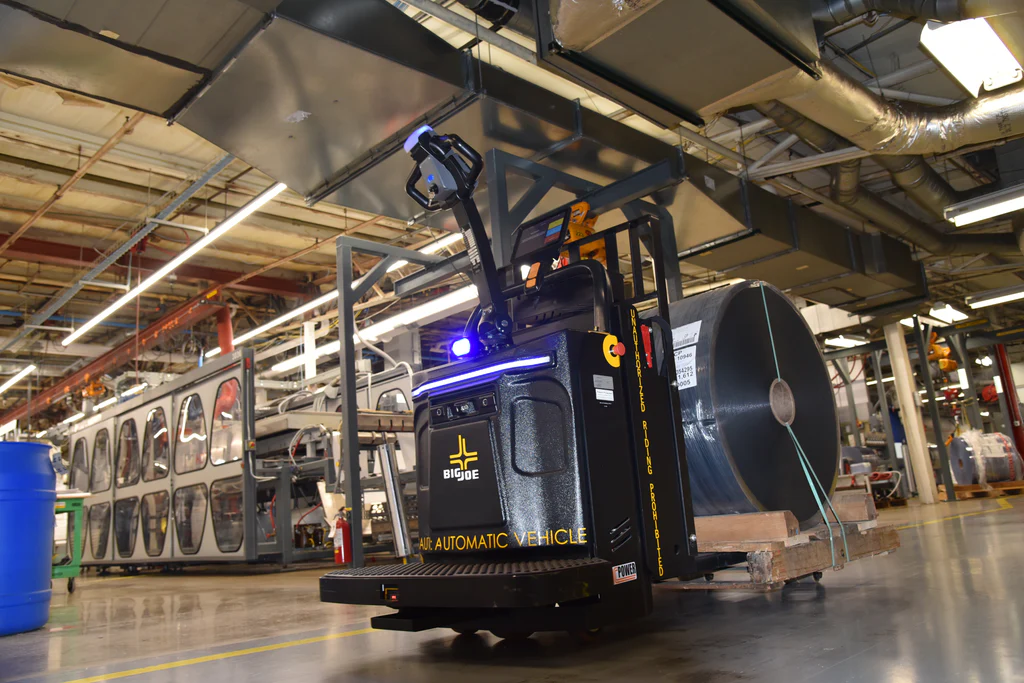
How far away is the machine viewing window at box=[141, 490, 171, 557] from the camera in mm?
10945

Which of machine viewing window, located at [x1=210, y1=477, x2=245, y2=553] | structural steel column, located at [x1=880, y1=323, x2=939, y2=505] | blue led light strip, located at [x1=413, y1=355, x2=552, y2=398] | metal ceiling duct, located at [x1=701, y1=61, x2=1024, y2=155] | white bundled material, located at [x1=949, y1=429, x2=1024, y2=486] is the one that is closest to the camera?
blue led light strip, located at [x1=413, y1=355, x2=552, y2=398]

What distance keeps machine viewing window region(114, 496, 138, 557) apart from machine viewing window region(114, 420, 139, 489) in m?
0.33

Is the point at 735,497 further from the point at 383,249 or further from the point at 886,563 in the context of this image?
the point at 383,249

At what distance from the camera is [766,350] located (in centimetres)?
486

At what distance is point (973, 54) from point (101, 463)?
13958mm

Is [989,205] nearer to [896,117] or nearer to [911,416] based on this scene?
[896,117]

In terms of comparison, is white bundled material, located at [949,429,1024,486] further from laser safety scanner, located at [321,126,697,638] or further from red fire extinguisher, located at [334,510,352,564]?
laser safety scanner, located at [321,126,697,638]

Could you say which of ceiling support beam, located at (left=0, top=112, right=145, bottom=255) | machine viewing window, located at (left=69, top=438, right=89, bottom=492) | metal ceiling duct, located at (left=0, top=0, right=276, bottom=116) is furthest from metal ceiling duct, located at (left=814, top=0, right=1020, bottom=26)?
machine viewing window, located at (left=69, top=438, right=89, bottom=492)

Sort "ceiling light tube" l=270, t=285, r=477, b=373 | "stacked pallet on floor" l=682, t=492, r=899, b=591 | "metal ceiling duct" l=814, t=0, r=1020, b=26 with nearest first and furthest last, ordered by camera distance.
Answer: "stacked pallet on floor" l=682, t=492, r=899, b=591, "metal ceiling duct" l=814, t=0, r=1020, b=26, "ceiling light tube" l=270, t=285, r=477, b=373

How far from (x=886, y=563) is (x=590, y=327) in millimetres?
3563

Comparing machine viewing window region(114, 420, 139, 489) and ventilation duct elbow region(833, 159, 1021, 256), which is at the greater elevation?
ventilation duct elbow region(833, 159, 1021, 256)

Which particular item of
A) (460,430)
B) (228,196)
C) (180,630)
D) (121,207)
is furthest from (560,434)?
(121,207)

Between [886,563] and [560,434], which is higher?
[560,434]

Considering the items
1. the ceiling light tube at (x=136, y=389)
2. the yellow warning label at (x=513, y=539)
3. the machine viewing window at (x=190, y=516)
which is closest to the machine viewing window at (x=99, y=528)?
the ceiling light tube at (x=136, y=389)
